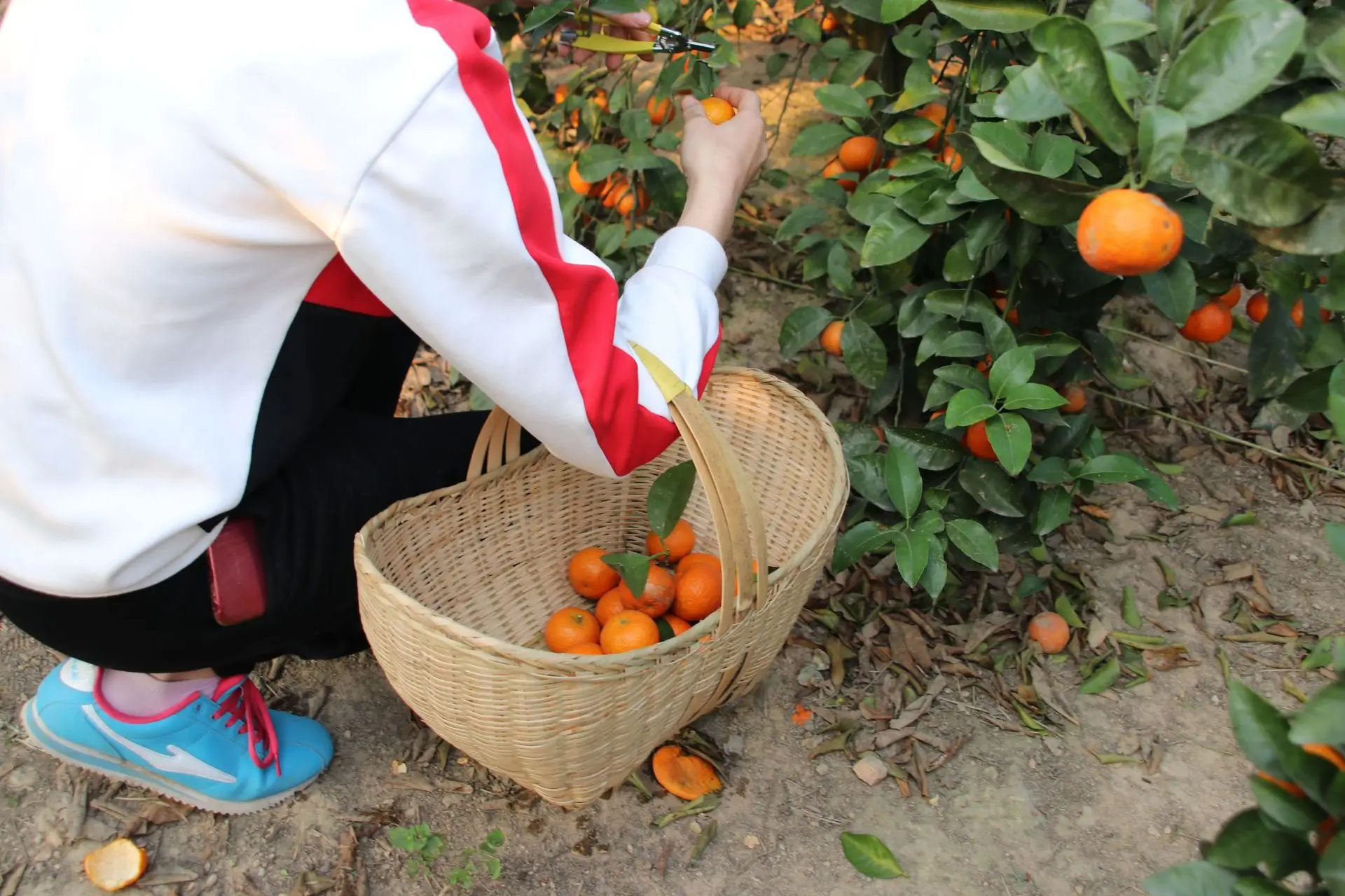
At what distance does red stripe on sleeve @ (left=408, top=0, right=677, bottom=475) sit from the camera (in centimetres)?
93

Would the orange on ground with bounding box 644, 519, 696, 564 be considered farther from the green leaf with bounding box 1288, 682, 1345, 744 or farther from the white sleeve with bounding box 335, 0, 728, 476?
the green leaf with bounding box 1288, 682, 1345, 744

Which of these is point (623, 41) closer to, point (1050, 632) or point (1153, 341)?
point (1050, 632)

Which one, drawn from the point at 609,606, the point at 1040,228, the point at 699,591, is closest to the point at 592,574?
the point at 609,606

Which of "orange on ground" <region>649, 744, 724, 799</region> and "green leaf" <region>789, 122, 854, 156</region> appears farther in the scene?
"green leaf" <region>789, 122, 854, 156</region>

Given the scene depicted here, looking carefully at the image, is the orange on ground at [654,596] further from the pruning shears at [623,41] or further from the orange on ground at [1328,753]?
the orange on ground at [1328,753]

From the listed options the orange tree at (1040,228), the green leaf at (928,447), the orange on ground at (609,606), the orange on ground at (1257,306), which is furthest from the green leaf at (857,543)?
the orange on ground at (1257,306)

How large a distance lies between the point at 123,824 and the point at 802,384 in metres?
1.45

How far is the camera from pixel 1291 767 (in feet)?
2.29

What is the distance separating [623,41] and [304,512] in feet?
2.58

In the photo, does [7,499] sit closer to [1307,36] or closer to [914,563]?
[914,563]

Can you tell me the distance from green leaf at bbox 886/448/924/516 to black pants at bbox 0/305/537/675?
2.10ft

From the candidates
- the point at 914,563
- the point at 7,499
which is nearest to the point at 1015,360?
the point at 914,563

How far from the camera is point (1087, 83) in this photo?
34.0 inches

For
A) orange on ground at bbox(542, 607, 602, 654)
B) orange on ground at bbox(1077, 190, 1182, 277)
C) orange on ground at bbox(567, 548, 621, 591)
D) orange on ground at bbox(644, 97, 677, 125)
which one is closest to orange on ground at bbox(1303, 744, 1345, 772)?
orange on ground at bbox(1077, 190, 1182, 277)
